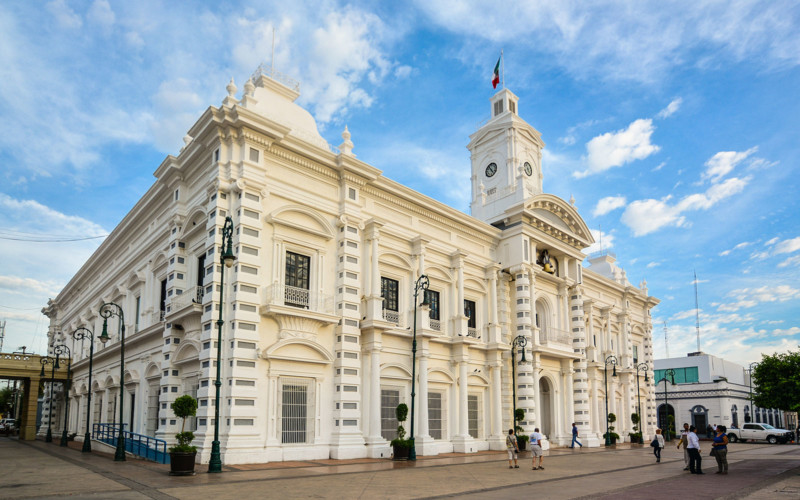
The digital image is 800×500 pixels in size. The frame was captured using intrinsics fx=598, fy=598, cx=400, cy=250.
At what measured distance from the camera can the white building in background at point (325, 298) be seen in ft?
67.5

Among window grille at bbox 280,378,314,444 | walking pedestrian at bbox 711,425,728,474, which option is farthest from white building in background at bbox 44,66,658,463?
walking pedestrian at bbox 711,425,728,474

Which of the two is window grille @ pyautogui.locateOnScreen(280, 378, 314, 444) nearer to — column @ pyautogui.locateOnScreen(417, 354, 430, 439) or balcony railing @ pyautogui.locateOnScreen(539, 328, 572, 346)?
column @ pyautogui.locateOnScreen(417, 354, 430, 439)

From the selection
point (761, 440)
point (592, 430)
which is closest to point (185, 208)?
point (592, 430)

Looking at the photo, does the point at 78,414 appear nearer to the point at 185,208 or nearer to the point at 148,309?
the point at 148,309

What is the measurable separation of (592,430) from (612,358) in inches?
247

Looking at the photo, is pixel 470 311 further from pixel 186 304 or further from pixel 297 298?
pixel 186 304

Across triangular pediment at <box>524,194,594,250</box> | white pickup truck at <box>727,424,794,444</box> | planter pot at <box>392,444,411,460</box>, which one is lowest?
white pickup truck at <box>727,424,794,444</box>

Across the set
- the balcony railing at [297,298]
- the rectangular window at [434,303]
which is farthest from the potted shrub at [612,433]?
the balcony railing at [297,298]

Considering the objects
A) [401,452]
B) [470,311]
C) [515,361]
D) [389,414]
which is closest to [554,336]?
[515,361]

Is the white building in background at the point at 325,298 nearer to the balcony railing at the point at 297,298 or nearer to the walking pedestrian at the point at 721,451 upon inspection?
the balcony railing at the point at 297,298

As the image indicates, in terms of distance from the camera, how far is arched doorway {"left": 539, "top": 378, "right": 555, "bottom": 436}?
34.4m

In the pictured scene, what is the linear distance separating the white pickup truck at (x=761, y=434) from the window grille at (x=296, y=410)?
38.6 metres

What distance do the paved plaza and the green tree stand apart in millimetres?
26290

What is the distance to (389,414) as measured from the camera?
2495cm
